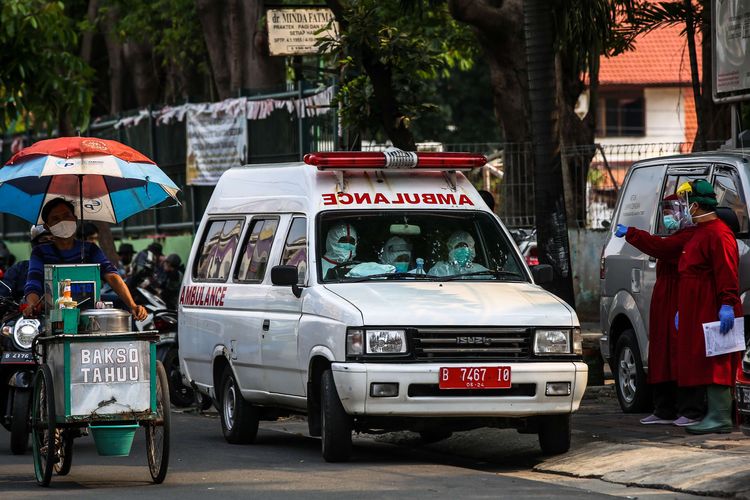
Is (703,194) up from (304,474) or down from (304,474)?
up

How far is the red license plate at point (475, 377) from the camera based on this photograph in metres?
10.1

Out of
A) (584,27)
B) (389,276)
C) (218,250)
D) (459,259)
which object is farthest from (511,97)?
(389,276)

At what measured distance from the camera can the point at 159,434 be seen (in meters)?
9.72

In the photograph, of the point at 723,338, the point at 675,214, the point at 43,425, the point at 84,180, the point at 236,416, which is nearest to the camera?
the point at 43,425

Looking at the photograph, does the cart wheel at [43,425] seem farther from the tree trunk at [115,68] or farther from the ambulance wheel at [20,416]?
the tree trunk at [115,68]

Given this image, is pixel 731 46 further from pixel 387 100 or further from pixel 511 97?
pixel 511 97

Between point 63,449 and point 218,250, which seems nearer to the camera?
point 63,449

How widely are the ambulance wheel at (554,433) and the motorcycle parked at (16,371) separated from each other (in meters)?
3.82

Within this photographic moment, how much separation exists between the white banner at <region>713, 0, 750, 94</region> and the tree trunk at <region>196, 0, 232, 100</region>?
11.3m

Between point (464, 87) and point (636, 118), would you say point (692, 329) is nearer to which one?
point (464, 87)

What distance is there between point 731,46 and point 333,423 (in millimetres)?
6421

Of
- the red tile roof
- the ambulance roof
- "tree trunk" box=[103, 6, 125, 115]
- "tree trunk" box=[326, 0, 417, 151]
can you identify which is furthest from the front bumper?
the red tile roof

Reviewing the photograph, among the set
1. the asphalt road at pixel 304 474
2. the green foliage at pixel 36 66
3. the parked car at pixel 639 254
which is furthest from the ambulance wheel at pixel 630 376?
the green foliage at pixel 36 66

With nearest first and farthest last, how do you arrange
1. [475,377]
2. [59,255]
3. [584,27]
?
[475,377] < [59,255] < [584,27]
